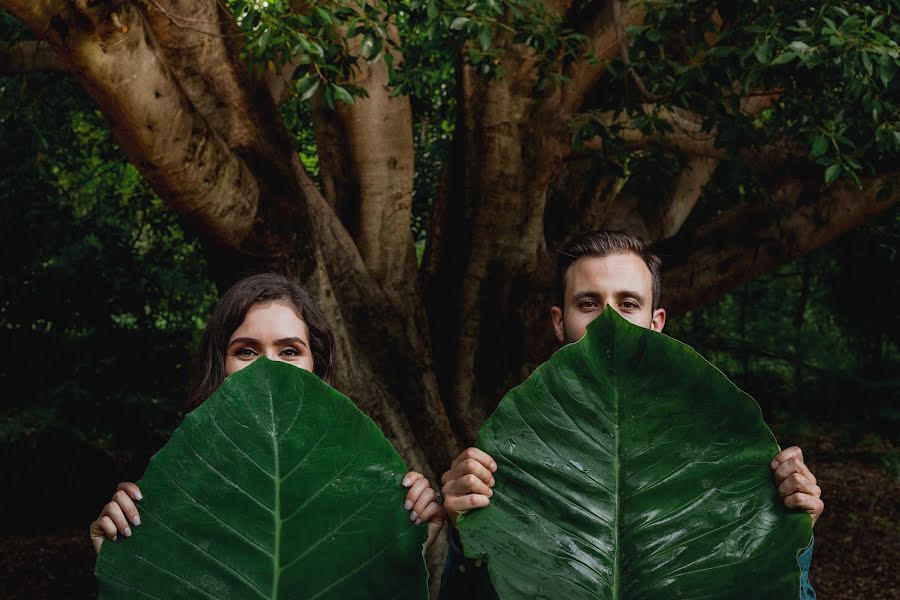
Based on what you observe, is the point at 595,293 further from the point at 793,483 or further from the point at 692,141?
the point at 692,141

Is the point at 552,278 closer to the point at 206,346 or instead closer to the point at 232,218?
the point at 232,218

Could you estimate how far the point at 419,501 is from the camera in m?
0.74

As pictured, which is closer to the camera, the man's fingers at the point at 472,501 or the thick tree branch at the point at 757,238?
the man's fingers at the point at 472,501

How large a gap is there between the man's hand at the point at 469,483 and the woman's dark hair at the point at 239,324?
1.01m

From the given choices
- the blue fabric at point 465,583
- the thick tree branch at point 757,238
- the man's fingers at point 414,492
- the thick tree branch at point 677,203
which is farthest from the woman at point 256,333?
the thick tree branch at point 677,203

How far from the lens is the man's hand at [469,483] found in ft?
2.07

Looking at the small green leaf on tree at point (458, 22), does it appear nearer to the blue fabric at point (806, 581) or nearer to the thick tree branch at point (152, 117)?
the thick tree branch at point (152, 117)

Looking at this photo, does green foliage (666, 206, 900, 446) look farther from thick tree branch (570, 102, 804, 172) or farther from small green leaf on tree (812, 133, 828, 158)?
small green leaf on tree (812, 133, 828, 158)

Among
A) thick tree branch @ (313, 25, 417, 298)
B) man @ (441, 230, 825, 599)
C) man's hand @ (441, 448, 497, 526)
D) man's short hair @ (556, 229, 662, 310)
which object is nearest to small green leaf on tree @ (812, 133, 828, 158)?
man @ (441, 230, 825, 599)

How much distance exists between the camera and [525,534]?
2.05ft

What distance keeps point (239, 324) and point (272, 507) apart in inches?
50.2

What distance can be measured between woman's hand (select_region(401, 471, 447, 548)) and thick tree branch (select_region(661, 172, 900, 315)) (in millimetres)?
4426

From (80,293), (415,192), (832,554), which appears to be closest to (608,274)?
(415,192)

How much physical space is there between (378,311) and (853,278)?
544 cm
